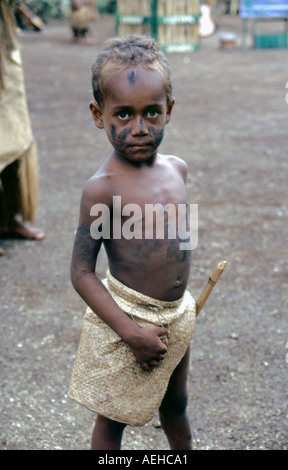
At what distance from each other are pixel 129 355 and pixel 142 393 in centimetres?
14

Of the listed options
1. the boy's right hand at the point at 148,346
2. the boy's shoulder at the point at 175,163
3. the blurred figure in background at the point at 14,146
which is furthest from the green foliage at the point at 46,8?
the boy's right hand at the point at 148,346

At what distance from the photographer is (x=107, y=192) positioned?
1.92 meters

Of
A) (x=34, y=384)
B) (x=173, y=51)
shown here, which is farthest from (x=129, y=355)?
(x=173, y=51)

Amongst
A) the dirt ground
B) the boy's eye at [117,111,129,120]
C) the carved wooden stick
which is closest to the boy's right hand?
the carved wooden stick

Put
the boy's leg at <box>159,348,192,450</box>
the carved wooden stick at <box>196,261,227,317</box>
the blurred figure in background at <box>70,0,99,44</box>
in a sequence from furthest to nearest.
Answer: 1. the blurred figure in background at <box>70,0,99,44</box>
2. the boy's leg at <box>159,348,192,450</box>
3. the carved wooden stick at <box>196,261,227,317</box>

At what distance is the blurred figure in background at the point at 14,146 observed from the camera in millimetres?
4188

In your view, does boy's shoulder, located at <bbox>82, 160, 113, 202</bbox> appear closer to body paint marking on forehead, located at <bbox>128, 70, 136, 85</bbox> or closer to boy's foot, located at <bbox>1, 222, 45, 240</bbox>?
body paint marking on forehead, located at <bbox>128, 70, 136, 85</bbox>

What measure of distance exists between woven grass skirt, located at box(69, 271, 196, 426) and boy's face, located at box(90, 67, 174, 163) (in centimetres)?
43

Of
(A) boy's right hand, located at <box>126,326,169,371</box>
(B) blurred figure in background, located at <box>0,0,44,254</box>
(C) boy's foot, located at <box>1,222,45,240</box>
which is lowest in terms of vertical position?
(C) boy's foot, located at <box>1,222,45,240</box>

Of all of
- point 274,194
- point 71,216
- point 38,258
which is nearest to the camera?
point 38,258

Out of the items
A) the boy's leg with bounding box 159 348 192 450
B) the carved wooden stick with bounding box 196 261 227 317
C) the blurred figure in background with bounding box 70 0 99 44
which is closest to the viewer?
the carved wooden stick with bounding box 196 261 227 317

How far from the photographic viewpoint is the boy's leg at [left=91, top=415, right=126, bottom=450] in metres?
2.13

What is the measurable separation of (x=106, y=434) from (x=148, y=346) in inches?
16.7
